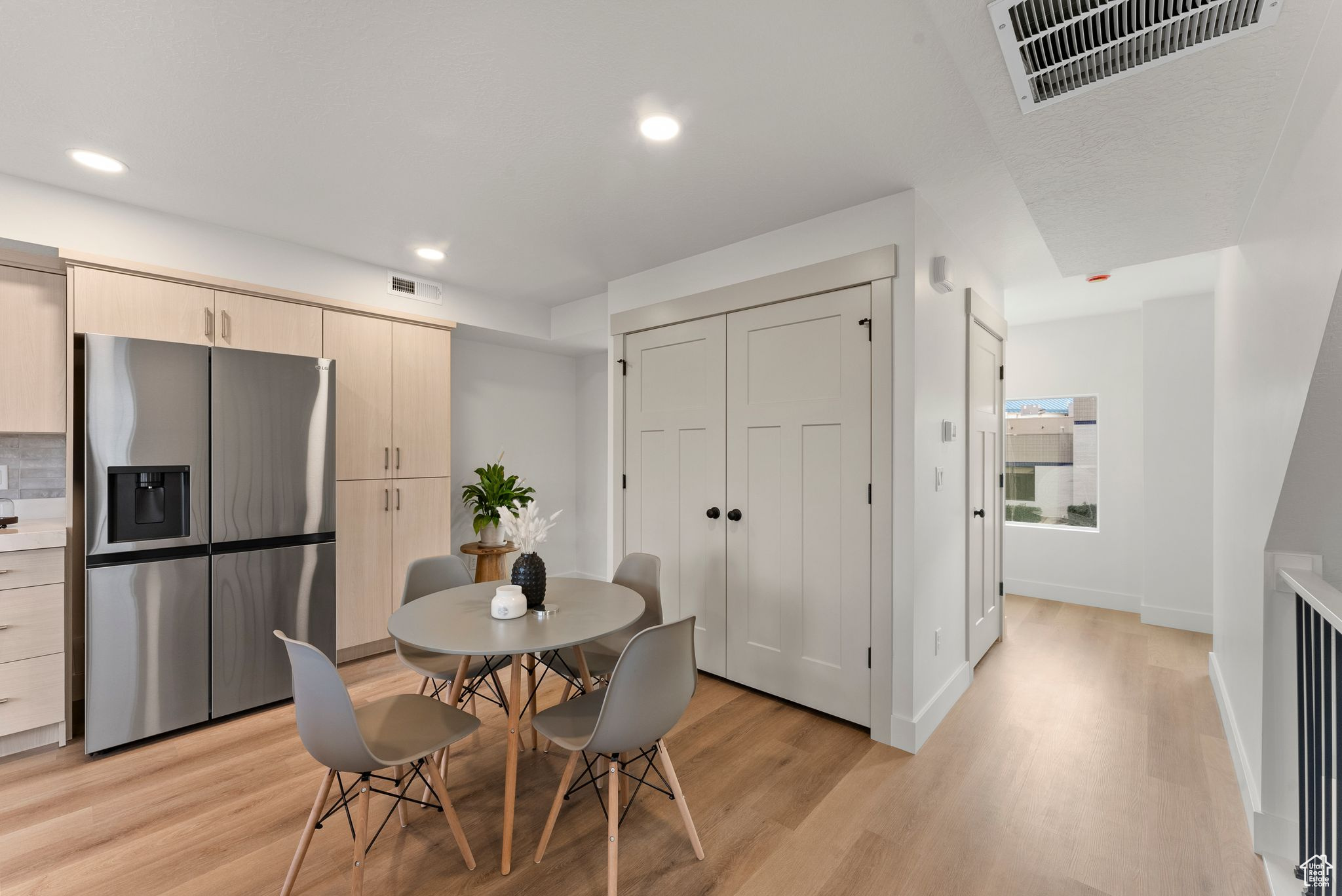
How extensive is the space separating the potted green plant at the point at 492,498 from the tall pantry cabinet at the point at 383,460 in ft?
1.24

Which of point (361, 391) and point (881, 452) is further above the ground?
point (361, 391)

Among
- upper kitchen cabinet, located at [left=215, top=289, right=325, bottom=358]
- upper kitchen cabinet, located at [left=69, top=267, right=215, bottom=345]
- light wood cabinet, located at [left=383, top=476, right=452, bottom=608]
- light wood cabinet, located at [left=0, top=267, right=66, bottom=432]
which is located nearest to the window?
light wood cabinet, located at [left=383, top=476, right=452, bottom=608]

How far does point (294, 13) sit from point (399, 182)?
3.34 ft

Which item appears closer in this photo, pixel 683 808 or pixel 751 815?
pixel 683 808

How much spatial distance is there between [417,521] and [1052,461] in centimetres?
569

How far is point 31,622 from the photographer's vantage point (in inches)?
99.6

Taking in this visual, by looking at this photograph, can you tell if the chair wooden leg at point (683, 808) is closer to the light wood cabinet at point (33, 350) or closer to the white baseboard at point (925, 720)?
Result: the white baseboard at point (925, 720)

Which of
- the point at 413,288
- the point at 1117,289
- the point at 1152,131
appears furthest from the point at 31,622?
the point at 1117,289

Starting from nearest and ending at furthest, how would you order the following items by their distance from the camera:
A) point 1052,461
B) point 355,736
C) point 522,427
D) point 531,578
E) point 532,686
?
point 355,736 → point 531,578 → point 532,686 → point 1052,461 → point 522,427

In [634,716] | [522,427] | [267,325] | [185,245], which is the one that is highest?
[185,245]

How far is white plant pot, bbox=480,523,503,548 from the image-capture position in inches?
175

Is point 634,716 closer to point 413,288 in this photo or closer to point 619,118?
point 619,118

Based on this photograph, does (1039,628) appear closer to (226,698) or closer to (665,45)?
(665,45)

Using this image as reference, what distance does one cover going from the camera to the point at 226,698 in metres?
2.86
